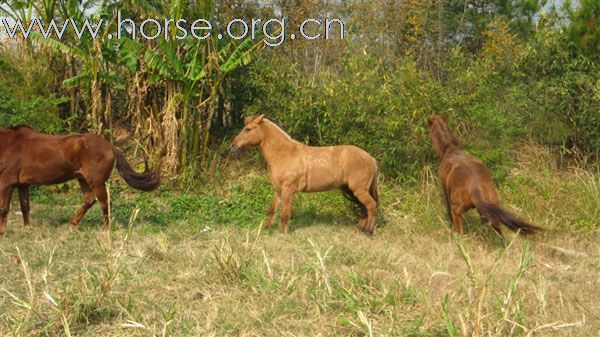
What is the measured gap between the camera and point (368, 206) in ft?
26.3

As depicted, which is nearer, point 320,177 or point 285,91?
point 320,177

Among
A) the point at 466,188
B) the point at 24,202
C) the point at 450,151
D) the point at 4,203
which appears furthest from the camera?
the point at 24,202

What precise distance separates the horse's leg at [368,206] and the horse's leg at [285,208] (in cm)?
83

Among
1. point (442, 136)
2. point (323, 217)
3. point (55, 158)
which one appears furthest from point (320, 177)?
point (55, 158)

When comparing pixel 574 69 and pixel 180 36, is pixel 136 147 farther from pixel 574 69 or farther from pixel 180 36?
pixel 574 69

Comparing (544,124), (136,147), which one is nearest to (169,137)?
(136,147)

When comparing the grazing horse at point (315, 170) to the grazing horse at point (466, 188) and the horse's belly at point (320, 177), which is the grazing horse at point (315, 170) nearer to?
the horse's belly at point (320, 177)

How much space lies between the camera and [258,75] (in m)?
11.2

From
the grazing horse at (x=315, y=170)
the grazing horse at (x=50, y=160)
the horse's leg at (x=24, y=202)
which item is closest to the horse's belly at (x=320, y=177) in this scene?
the grazing horse at (x=315, y=170)

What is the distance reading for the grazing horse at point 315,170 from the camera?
805cm

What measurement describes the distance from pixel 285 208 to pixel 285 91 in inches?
141

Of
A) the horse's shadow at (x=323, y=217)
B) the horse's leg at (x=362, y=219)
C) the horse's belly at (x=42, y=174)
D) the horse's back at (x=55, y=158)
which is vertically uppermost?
the horse's back at (x=55, y=158)

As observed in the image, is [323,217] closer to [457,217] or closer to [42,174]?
[457,217]

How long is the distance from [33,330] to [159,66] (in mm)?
6658
